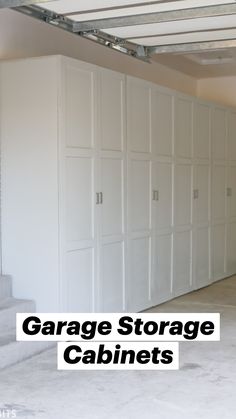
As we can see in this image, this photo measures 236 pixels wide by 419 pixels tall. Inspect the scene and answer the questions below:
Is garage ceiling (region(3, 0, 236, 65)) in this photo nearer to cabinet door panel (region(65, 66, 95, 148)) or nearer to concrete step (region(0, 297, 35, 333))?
cabinet door panel (region(65, 66, 95, 148))

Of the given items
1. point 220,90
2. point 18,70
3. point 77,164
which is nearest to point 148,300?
point 77,164

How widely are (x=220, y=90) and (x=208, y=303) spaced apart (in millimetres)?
3937

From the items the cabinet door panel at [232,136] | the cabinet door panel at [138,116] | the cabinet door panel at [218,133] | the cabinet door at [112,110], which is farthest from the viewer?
the cabinet door panel at [232,136]

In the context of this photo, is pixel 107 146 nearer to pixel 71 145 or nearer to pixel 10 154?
pixel 71 145

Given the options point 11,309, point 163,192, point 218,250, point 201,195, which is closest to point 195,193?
point 201,195

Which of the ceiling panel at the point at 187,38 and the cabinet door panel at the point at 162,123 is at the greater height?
the ceiling panel at the point at 187,38

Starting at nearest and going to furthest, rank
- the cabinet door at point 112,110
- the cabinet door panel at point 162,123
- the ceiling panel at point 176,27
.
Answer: the ceiling panel at point 176,27
the cabinet door at point 112,110
the cabinet door panel at point 162,123

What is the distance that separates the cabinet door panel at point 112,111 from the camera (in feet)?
17.4

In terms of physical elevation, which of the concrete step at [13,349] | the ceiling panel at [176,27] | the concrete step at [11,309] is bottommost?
the concrete step at [13,349]

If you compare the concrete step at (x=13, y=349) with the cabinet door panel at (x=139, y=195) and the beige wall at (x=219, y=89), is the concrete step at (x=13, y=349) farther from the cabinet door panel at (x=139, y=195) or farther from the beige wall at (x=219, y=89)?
the beige wall at (x=219, y=89)

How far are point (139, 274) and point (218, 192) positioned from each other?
88.7 inches

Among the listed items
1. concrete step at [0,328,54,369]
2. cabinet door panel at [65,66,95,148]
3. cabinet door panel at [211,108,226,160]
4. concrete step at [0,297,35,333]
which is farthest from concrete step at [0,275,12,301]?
cabinet door panel at [211,108,226,160]

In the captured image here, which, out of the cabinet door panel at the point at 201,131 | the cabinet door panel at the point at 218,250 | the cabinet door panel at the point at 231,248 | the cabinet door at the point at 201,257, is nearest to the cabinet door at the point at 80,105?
the cabinet door panel at the point at 201,131

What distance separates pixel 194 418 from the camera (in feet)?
10.9
